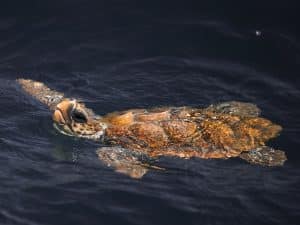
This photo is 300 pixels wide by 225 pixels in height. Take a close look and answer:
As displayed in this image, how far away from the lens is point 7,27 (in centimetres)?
1253

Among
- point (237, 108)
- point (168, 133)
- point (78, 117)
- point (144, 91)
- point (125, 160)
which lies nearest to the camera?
point (125, 160)

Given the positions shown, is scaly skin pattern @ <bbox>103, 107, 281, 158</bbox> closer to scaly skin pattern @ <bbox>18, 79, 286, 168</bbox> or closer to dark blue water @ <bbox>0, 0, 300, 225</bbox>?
scaly skin pattern @ <bbox>18, 79, 286, 168</bbox>

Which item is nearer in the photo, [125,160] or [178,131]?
[125,160]

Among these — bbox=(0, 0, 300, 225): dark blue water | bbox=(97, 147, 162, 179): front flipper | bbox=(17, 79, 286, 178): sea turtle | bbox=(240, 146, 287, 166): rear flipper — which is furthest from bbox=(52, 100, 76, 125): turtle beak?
bbox=(240, 146, 287, 166): rear flipper

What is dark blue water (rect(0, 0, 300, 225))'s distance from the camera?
677 cm

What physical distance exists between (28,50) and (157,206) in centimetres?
656

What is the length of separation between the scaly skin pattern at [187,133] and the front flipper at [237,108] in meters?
0.28

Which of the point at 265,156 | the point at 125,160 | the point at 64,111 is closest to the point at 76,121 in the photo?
the point at 64,111

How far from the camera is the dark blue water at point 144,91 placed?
677cm

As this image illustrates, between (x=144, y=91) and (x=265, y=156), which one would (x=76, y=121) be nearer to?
(x=144, y=91)

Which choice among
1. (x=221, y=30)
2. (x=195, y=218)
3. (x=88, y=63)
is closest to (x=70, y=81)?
(x=88, y=63)

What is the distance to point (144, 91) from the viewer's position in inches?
393

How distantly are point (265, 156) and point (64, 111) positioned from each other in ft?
11.6

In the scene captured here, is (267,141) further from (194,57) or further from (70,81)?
(70,81)
